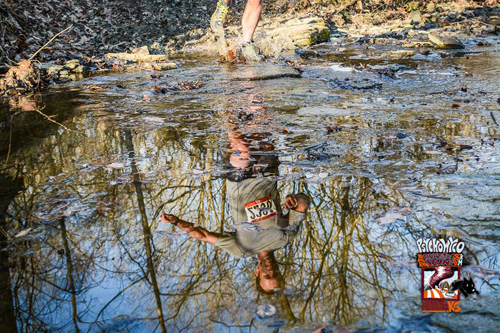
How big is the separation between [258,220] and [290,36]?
8.64 metres

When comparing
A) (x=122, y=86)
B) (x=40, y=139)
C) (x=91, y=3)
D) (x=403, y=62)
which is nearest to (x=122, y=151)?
(x=40, y=139)

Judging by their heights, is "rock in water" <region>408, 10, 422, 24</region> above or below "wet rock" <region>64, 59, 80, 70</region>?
above

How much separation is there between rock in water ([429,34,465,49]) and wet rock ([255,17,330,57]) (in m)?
2.67

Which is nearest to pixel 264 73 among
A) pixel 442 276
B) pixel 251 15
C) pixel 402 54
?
pixel 251 15

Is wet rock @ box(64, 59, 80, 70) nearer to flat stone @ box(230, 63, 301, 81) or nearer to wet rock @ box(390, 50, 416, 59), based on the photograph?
flat stone @ box(230, 63, 301, 81)

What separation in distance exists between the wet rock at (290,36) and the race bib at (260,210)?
6680mm

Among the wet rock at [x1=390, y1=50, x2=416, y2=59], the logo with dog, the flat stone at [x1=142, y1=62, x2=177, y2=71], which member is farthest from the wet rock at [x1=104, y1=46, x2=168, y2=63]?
the logo with dog

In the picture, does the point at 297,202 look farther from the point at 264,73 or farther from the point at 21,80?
the point at 21,80

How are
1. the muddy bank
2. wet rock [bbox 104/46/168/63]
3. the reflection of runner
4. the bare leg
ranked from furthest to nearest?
wet rock [bbox 104/46/168/63], the muddy bank, the bare leg, the reflection of runner

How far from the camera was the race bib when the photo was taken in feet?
8.00

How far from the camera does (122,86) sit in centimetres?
634

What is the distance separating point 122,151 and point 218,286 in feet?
6.57

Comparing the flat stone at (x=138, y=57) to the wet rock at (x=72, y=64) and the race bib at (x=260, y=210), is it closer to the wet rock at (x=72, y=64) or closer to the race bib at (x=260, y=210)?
the wet rock at (x=72, y=64)

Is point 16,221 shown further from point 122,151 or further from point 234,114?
point 234,114
